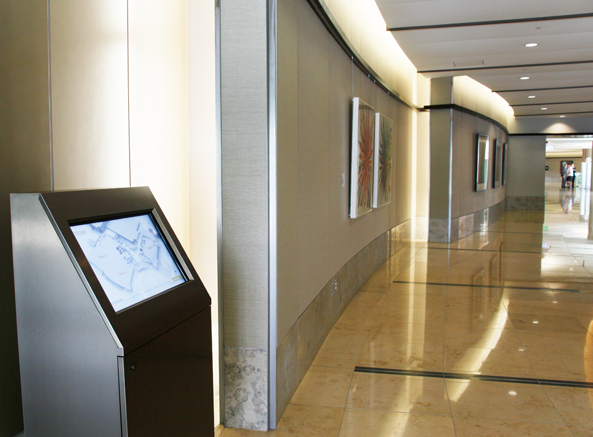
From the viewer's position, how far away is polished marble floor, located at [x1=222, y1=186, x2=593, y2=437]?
3.32m

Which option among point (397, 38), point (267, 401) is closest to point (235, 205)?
point (267, 401)

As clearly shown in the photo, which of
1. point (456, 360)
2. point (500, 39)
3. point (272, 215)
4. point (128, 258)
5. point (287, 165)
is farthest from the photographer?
point (500, 39)

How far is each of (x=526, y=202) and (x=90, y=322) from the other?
2258cm

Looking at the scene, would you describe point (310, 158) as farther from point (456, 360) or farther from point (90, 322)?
point (90, 322)

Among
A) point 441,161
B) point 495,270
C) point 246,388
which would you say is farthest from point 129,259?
point 441,161

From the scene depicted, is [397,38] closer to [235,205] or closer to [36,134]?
[235,205]

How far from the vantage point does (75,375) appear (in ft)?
5.54

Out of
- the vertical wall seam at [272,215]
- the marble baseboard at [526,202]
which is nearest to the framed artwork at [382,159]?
the vertical wall seam at [272,215]

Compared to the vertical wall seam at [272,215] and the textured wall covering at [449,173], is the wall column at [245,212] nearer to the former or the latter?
the vertical wall seam at [272,215]

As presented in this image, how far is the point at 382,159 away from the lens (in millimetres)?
7258

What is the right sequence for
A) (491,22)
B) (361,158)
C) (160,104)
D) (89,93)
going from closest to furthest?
(89,93) < (160,104) < (361,158) < (491,22)

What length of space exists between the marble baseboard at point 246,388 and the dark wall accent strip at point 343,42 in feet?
8.78

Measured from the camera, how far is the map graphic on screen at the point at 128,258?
1.72m

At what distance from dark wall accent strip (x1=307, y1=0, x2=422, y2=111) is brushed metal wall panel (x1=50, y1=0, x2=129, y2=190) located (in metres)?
2.02
